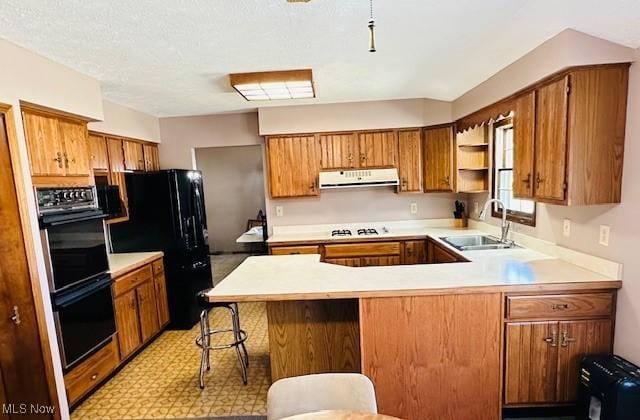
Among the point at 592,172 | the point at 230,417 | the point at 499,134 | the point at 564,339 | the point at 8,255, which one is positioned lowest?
Answer: the point at 230,417

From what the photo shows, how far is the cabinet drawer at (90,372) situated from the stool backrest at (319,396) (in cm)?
196

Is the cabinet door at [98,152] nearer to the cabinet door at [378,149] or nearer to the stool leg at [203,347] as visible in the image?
the stool leg at [203,347]

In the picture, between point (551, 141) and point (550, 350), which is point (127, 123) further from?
point (550, 350)

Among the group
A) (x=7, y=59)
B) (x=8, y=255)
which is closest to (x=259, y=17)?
(x=7, y=59)

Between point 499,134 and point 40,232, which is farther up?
point 499,134

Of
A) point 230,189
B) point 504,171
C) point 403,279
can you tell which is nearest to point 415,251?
point 504,171

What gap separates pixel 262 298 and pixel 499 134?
2905 millimetres

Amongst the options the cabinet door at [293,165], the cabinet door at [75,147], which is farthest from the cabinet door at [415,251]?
the cabinet door at [75,147]

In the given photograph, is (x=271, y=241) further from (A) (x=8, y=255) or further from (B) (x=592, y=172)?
(B) (x=592, y=172)

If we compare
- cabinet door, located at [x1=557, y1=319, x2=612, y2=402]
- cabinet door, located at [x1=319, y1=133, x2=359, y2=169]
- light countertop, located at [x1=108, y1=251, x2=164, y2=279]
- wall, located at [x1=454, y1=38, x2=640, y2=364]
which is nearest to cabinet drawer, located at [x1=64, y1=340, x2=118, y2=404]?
light countertop, located at [x1=108, y1=251, x2=164, y2=279]

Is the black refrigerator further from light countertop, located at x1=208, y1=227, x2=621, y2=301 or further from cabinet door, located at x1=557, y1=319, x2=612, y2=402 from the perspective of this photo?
cabinet door, located at x1=557, y1=319, x2=612, y2=402

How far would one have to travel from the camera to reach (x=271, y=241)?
3.84 m

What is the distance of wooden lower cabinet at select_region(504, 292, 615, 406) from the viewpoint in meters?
1.97

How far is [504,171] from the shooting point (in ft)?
10.9
